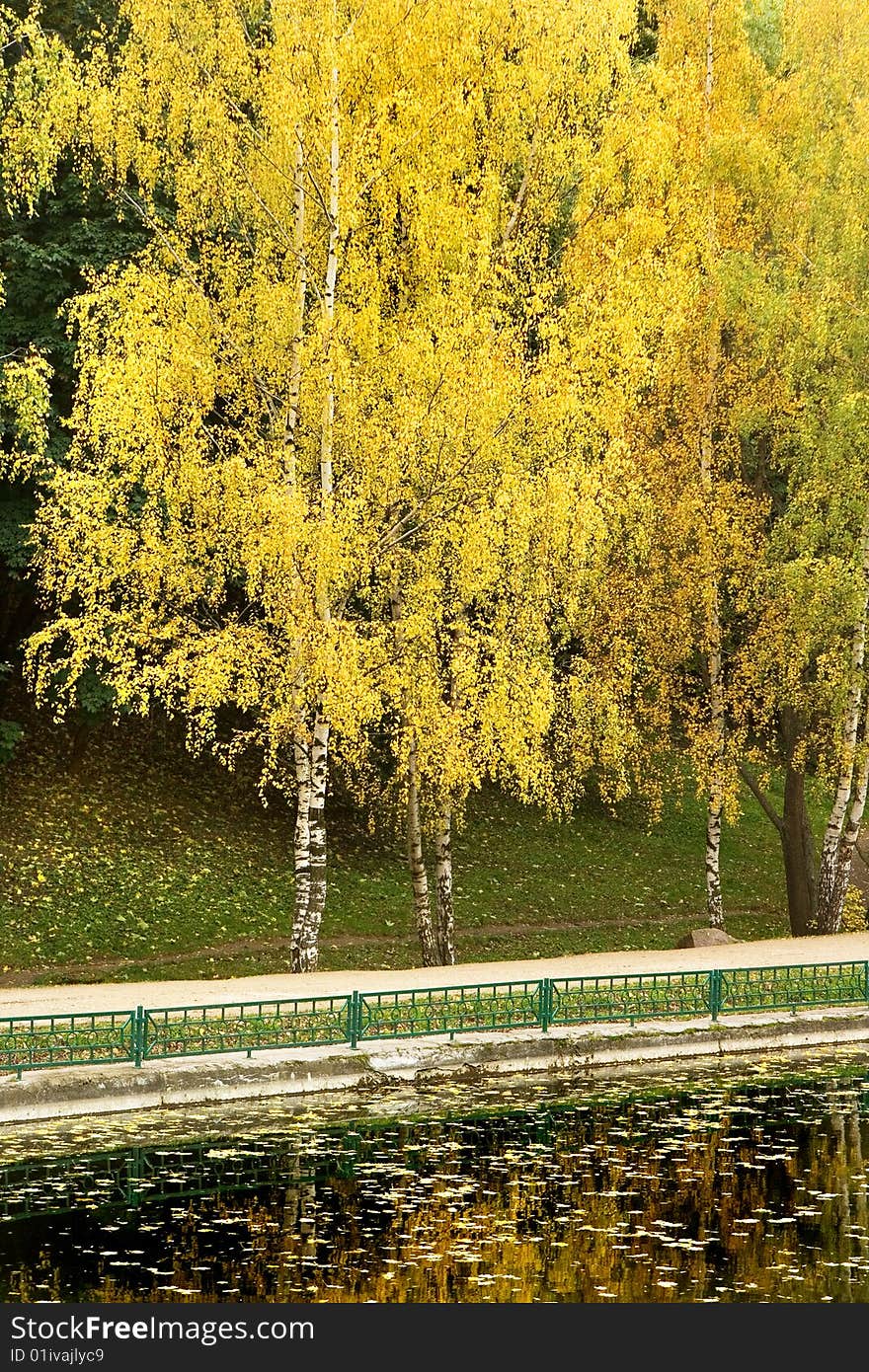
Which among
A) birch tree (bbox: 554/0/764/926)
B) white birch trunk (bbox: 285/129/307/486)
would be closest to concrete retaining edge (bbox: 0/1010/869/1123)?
white birch trunk (bbox: 285/129/307/486)

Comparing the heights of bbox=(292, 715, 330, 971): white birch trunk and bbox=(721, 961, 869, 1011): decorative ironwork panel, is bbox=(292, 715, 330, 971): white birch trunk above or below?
above

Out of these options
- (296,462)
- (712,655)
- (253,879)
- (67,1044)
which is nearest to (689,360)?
(712,655)

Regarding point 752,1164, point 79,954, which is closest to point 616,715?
point 79,954

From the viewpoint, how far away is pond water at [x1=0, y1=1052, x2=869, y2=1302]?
952 cm

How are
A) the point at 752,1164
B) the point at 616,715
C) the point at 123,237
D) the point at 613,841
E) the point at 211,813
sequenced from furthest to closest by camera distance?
the point at 613,841, the point at 211,813, the point at 123,237, the point at 616,715, the point at 752,1164

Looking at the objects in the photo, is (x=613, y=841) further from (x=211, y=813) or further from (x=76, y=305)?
(x=76, y=305)

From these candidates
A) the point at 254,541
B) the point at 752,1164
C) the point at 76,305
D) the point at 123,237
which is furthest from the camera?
the point at 123,237

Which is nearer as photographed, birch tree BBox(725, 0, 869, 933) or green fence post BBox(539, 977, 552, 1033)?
green fence post BBox(539, 977, 552, 1033)

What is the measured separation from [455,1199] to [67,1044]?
16.7 feet

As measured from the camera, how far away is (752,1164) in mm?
12859

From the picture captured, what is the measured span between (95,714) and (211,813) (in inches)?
162

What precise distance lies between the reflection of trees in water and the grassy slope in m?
13.5

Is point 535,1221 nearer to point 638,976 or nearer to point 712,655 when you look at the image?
point 638,976

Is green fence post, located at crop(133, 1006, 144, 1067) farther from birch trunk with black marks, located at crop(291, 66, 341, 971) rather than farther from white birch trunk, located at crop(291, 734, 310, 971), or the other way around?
birch trunk with black marks, located at crop(291, 66, 341, 971)
